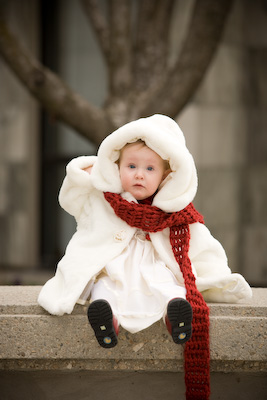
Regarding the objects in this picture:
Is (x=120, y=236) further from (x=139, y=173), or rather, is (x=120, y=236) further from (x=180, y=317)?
(x=180, y=317)

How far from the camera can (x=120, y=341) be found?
273 cm

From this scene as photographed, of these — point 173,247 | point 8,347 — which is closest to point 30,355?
point 8,347

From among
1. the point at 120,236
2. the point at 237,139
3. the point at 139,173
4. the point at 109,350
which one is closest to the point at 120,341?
the point at 109,350

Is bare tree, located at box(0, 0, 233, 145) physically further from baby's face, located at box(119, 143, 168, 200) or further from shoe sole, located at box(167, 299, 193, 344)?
shoe sole, located at box(167, 299, 193, 344)

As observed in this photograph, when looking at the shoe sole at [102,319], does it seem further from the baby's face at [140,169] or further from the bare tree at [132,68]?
the bare tree at [132,68]

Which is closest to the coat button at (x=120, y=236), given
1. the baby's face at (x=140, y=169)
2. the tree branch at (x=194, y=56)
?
the baby's face at (x=140, y=169)

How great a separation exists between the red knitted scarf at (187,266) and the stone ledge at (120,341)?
0.31ft

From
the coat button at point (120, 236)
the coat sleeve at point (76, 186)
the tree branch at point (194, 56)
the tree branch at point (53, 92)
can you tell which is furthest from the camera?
the tree branch at point (53, 92)

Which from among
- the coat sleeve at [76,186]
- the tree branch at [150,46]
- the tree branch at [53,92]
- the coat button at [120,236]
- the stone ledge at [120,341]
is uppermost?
the tree branch at [150,46]

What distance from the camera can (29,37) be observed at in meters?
7.52

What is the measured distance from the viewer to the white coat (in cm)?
276

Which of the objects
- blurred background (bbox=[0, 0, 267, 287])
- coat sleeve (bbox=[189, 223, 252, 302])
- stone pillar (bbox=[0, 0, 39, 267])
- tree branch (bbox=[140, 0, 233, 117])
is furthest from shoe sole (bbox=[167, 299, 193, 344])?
stone pillar (bbox=[0, 0, 39, 267])

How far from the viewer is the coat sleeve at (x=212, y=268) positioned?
2.84 meters

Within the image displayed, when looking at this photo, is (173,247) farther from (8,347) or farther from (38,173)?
(38,173)
